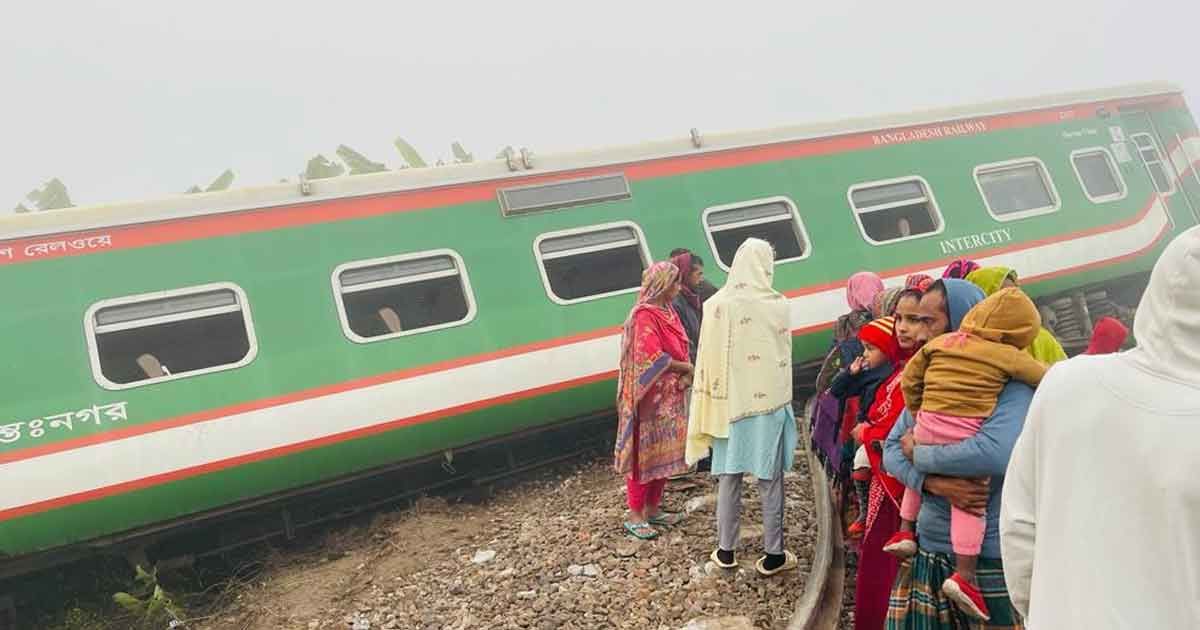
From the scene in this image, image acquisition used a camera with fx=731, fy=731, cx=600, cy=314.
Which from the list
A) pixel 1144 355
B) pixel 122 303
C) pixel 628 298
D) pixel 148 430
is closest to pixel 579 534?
pixel 628 298

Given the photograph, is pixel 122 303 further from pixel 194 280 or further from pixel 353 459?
pixel 353 459

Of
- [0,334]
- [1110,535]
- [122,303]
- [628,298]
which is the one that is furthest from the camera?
[628,298]

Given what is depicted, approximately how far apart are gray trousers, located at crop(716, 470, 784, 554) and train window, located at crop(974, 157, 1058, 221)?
5234 mm

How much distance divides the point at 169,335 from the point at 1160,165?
1041 cm

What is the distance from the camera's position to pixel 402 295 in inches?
221

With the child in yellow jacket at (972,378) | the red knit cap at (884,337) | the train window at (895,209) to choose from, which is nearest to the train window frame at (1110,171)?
the train window at (895,209)

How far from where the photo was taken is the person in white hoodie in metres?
1.30

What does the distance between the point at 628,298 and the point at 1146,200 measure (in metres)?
6.51

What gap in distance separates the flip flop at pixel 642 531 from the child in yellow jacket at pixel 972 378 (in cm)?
226

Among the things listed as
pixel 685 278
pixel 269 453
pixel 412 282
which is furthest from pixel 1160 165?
pixel 269 453

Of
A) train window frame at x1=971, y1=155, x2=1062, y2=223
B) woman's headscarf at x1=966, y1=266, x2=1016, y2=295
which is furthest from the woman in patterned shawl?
train window frame at x1=971, y1=155, x2=1062, y2=223

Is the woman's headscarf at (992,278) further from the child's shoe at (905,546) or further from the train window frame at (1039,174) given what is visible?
the train window frame at (1039,174)

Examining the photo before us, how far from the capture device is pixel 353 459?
517 cm

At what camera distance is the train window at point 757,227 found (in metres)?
6.54
